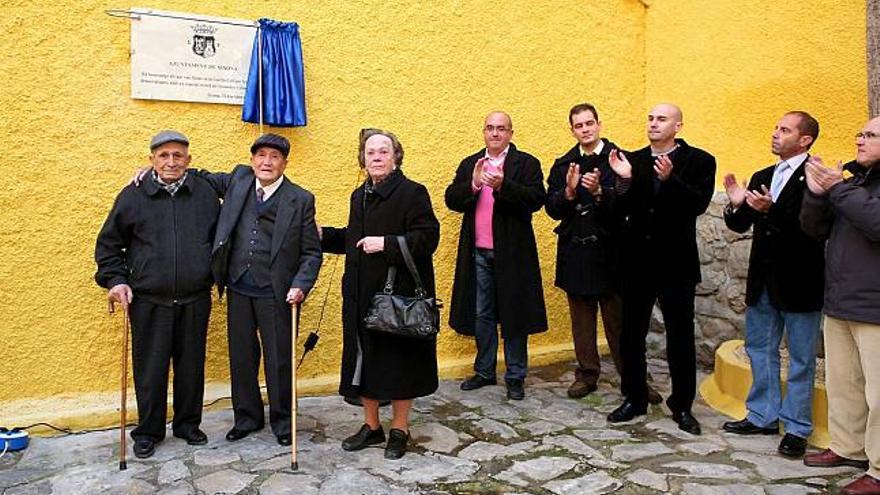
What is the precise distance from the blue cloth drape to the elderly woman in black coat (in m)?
1.14

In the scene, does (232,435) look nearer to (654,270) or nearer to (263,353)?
(263,353)

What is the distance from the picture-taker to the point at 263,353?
473 cm

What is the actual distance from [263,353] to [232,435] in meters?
0.51

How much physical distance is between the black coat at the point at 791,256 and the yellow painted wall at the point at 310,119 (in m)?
2.39

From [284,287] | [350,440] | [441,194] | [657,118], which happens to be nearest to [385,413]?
[350,440]

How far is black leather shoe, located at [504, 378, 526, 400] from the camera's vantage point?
219 inches

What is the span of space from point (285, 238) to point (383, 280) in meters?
0.68

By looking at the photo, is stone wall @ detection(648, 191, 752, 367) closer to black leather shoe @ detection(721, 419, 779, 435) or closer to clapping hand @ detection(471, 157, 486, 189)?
black leather shoe @ detection(721, 419, 779, 435)

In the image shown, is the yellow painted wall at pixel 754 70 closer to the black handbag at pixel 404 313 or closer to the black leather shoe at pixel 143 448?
the black handbag at pixel 404 313

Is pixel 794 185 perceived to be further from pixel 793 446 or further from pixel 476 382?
pixel 476 382

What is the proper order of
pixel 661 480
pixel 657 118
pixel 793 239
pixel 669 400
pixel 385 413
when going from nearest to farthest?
pixel 661 480 < pixel 793 239 < pixel 657 118 < pixel 669 400 < pixel 385 413

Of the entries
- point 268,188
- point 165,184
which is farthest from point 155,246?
point 268,188

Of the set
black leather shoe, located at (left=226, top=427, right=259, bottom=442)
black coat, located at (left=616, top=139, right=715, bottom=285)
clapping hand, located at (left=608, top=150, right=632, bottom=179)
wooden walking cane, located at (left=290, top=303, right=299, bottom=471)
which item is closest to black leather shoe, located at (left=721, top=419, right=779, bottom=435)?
black coat, located at (left=616, top=139, right=715, bottom=285)

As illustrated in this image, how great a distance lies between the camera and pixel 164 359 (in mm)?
4512
